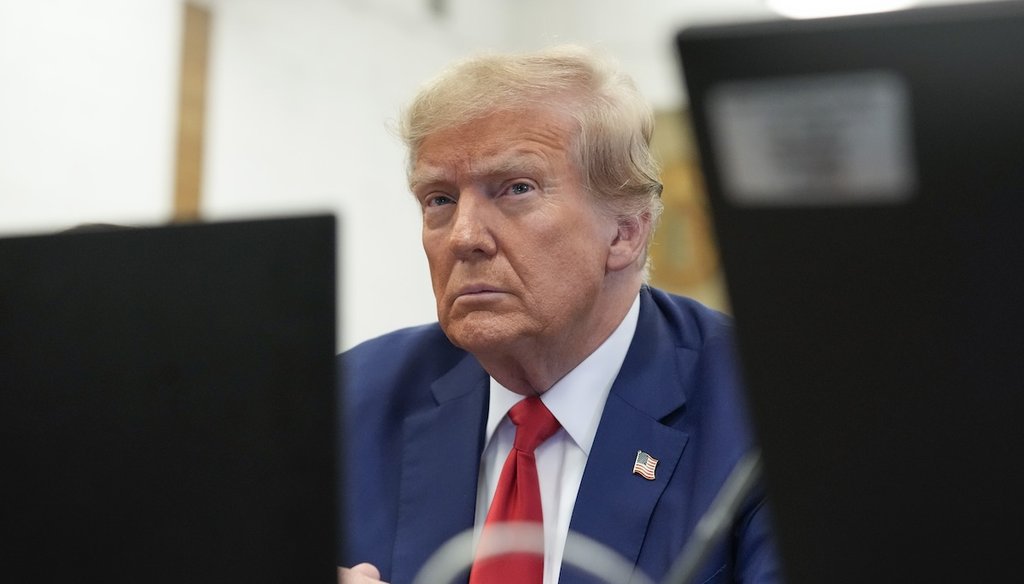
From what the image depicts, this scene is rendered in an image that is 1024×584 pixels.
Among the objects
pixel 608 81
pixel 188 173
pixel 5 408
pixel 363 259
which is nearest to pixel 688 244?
pixel 363 259

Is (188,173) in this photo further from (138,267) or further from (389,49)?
(138,267)

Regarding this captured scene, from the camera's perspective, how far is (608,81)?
5.48ft

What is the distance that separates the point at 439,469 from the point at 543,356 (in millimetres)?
227

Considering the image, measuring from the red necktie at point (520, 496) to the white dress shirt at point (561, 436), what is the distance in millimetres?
20

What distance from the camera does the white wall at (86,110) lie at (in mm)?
2914

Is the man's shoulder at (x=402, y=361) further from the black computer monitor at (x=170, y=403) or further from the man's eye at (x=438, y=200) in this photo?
the black computer monitor at (x=170, y=403)

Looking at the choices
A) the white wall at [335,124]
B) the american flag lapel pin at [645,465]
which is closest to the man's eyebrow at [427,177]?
the american flag lapel pin at [645,465]

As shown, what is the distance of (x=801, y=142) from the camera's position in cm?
47

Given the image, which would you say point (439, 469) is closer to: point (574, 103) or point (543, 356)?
point (543, 356)

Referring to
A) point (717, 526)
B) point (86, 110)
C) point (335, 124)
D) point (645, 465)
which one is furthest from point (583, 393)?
point (335, 124)

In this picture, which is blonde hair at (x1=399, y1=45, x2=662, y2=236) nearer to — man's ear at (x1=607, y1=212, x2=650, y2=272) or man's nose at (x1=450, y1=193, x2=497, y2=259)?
man's ear at (x1=607, y1=212, x2=650, y2=272)

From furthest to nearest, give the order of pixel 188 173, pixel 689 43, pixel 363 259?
pixel 363 259, pixel 188 173, pixel 689 43

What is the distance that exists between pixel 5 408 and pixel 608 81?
116cm

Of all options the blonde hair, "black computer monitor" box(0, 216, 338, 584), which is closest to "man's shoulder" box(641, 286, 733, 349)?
the blonde hair
